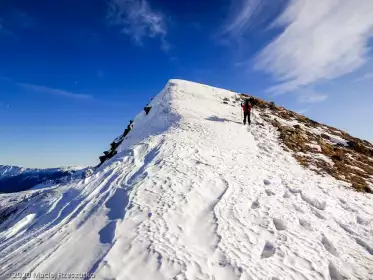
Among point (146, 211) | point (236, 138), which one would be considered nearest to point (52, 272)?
point (146, 211)

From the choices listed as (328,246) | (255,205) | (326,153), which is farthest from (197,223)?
(326,153)

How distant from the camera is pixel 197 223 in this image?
8398mm

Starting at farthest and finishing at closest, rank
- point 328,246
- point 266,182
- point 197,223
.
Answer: point 266,182 → point 197,223 → point 328,246

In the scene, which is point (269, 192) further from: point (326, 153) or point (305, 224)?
point (326, 153)

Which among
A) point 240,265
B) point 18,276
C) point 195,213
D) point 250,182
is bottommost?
point 18,276

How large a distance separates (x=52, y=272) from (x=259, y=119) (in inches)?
907

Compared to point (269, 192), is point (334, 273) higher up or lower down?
lower down

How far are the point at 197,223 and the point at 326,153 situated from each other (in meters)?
16.0

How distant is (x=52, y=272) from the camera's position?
252 inches

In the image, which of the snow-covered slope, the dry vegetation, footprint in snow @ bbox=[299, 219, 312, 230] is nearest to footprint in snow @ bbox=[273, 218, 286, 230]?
the snow-covered slope

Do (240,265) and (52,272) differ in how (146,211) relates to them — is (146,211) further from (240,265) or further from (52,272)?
(240,265)

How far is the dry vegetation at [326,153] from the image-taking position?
52.2 ft

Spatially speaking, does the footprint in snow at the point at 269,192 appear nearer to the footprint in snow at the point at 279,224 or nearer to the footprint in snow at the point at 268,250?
the footprint in snow at the point at 279,224

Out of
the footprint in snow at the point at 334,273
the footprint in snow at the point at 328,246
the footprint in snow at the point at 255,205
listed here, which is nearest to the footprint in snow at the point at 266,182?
Answer: the footprint in snow at the point at 255,205
